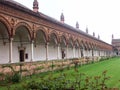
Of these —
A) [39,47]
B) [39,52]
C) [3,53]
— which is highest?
[39,47]

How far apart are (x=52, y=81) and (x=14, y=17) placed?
28.7 ft

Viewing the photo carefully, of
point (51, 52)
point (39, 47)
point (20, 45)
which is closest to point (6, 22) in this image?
point (20, 45)

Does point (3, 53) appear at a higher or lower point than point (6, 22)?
lower

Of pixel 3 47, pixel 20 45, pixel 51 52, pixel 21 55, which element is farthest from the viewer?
pixel 51 52

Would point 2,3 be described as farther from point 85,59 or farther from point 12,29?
point 85,59

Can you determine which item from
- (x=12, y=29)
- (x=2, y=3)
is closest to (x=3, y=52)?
(x=12, y=29)

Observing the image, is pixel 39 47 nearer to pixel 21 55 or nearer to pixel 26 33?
pixel 21 55

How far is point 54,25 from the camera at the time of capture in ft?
84.5

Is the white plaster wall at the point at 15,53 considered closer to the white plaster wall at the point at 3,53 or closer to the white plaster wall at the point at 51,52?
the white plaster wall at the point at 3,53

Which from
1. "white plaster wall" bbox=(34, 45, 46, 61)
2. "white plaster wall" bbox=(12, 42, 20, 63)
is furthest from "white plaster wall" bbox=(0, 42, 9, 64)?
"white plaster wall" bbox=(34, 45, 46, 61)

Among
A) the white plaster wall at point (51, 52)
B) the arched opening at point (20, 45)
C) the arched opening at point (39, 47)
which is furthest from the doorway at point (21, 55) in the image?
the white plaster wall at point (51, 52)

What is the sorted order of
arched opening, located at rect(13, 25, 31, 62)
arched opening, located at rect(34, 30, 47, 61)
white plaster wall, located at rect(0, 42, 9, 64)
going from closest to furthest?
white plaster wall, located at rect(0, 42, 9, 64)
arched opening, located at rect(13, 25, 31, 62)
arched opening, located at rect(34, 30, 47, 61)

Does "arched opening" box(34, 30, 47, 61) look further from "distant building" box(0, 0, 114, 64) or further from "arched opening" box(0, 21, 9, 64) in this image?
"arched opening" box(0, 21, 9, 64)

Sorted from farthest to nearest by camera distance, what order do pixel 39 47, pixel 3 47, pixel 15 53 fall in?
pixel 39 47, pixel 15 53, pixel 3 47
